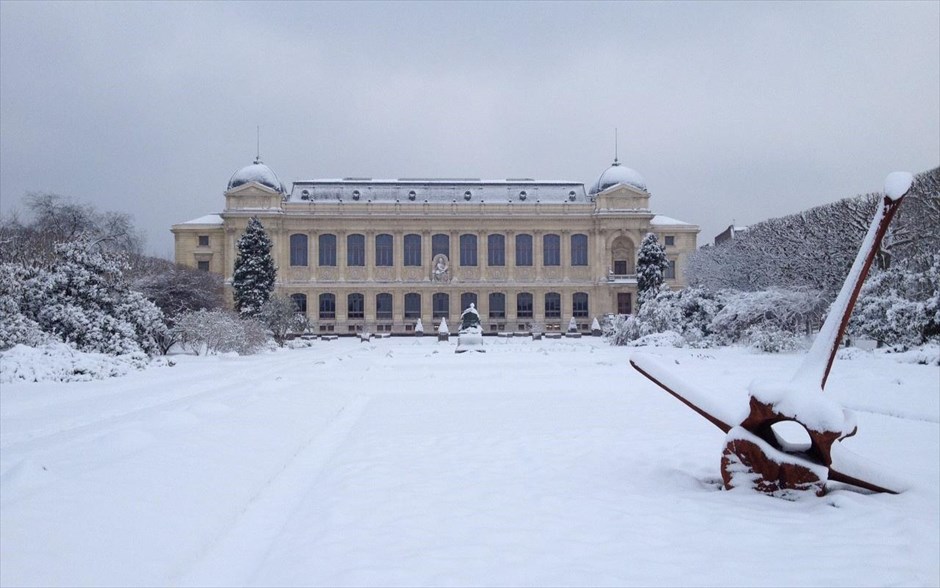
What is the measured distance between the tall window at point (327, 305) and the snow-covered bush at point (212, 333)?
34.9m

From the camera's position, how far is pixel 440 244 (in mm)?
66250

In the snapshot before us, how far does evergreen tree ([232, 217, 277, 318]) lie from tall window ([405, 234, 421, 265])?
20.3m

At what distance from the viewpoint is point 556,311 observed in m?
65.6

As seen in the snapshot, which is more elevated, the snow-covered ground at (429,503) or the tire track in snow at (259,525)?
the snow-covered ground at (429,503)

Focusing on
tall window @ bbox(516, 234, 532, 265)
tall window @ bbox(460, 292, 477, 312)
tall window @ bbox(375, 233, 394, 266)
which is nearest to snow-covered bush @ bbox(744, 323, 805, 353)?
tall window @ bbox(460, 292, 477, 312)

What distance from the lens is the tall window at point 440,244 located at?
66.1 meters

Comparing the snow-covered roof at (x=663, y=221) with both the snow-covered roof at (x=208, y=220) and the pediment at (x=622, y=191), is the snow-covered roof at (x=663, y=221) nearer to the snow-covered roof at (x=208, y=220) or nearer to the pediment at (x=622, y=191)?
the pediment at (x=622, y=191)

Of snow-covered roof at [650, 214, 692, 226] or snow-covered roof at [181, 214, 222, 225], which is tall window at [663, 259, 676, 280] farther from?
snow-covered roof at [181, 214, 222, 225]

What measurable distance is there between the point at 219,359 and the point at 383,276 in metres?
40.1

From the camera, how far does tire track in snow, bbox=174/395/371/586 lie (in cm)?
493

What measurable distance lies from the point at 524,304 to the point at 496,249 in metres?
5.61

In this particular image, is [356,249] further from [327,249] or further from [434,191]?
[434,191]

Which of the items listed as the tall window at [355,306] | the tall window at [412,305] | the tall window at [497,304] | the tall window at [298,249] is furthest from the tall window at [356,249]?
the tall window at [497,304]

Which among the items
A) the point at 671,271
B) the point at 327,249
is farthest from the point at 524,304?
the point at 327,249
